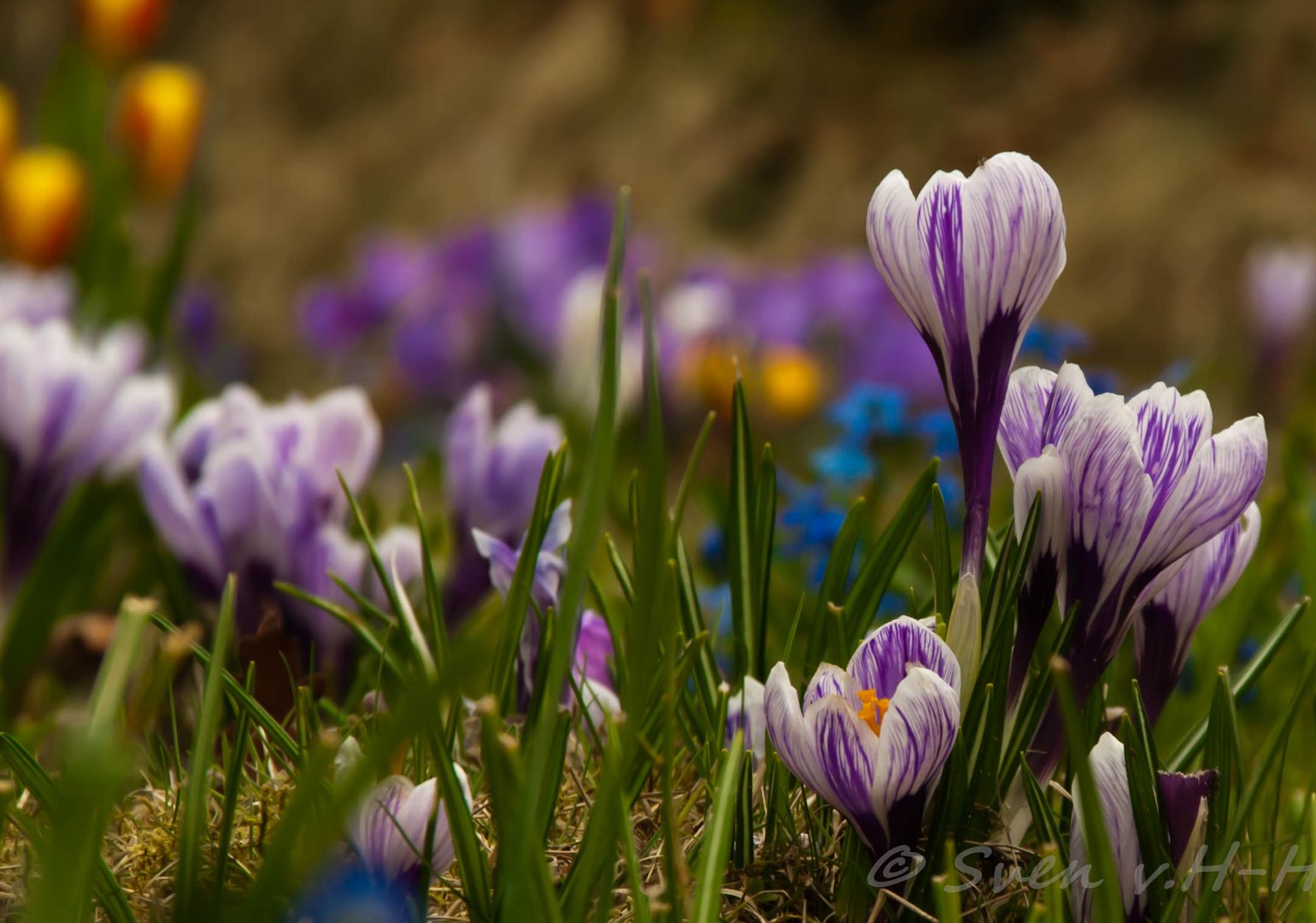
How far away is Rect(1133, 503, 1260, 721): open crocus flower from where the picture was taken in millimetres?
679

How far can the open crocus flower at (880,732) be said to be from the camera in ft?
1.75

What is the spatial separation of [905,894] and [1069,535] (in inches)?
7.2

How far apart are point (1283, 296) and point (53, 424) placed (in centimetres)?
242

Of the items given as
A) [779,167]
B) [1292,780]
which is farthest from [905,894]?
[779,167]

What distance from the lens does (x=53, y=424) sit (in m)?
1.12

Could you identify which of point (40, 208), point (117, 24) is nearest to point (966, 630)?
point (40, 208)

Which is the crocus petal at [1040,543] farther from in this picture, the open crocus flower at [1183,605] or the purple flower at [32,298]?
the purple flower at [32,298]

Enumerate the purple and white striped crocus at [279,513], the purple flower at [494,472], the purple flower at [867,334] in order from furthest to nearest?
1. the purple flower at [867,334]
2. the purple flower at [494,472]
3. the purple and white striped crocus at [279,513]

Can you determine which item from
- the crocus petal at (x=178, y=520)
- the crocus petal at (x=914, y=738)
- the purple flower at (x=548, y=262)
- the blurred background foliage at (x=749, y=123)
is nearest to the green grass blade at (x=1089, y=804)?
the crocus petal at (x=914, y=738)

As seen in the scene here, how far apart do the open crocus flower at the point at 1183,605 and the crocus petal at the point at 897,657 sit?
17cm

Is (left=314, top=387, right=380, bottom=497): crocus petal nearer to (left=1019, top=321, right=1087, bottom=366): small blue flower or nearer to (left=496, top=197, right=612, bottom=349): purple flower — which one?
(left=1019, top=321, right=1087, bottom=366): small blue flower

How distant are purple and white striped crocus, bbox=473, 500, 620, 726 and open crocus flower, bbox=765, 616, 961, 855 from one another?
15cm

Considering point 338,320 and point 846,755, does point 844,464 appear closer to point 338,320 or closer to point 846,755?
point 846,755

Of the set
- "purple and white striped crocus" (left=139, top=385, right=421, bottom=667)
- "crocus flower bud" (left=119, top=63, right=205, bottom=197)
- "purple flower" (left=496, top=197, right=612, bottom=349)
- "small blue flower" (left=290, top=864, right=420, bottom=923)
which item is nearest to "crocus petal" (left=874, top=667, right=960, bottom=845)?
"small blue flower" (left=290, top=864, right=420, bottom=923)
